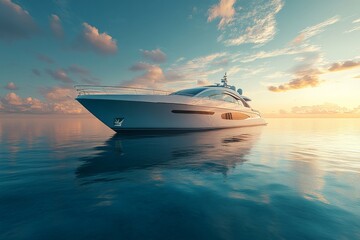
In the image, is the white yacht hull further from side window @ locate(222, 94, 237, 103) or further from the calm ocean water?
the calm ocean water

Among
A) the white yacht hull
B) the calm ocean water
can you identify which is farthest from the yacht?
the calm ocean water

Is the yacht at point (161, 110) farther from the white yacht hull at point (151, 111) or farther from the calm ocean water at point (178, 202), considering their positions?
the calm ocean water at point (178, 202)

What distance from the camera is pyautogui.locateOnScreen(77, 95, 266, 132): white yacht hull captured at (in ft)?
40.5

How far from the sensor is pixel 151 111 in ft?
43.8

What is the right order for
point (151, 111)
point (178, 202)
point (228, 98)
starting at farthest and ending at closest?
point (228, 98)
point (151, 111)
point (178, 202)

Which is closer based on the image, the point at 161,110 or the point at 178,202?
the point at 178,202

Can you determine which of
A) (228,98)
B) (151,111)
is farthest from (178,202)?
(228,98)

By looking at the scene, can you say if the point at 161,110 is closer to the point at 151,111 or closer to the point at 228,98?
the point at 151,111

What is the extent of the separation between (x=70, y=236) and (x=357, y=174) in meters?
7.01

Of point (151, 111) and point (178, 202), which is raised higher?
point (151, 111)

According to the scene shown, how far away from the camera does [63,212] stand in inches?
104

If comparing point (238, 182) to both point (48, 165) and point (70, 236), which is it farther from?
point (48, 165)

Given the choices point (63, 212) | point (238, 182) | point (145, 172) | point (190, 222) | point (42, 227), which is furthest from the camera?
point (145, 172)

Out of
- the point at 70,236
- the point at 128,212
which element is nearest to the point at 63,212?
the point at 70,236
